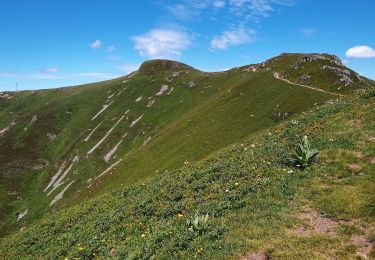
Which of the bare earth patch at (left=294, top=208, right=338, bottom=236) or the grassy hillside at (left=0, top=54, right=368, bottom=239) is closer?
the bare earth patch at (left=294, top=208, right=338, bottom=236)

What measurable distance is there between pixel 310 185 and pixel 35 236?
2514 cm

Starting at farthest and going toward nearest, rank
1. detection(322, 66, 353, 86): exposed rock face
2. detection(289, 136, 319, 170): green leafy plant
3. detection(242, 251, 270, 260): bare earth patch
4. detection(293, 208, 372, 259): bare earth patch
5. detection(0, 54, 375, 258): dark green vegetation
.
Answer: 1. detection(322, 66, 353, 86): exposed rock face
2. detection(289, 136, 319, 170): green leafy plant
3. detection(0, 54, 375, 258): dark green vegetation
4. detection(242, 251, 270, 260): bare earth patch
5. detection(293, 208, 372, 259): bare earth patch

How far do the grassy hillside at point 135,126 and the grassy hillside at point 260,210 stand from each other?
15808mm

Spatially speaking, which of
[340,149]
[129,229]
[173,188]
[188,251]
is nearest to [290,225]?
[188,251]

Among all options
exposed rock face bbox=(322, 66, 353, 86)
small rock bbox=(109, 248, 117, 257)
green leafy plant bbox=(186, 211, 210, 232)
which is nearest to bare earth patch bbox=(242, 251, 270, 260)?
green leafy plant bbox=(186, 211, 210, 232)

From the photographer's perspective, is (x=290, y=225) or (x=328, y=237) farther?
(x=290, y=225)

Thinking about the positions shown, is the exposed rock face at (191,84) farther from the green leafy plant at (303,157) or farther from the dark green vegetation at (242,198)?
the green leafy plant at (303,157)

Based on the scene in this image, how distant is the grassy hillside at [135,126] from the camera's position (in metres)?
71.2

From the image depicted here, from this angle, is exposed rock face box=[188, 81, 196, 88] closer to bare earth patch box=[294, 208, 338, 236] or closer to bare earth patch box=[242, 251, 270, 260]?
bare earth patch box=[294, 208, 338, 236]

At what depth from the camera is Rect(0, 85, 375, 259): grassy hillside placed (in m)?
14.6

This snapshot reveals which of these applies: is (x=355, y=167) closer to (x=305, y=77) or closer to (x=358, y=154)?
(x=358, y=154)

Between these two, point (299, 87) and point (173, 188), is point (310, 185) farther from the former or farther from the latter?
point (299, 87)

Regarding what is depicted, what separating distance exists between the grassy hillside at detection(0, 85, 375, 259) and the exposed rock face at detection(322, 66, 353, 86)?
5137 centimetres

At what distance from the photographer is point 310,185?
61.7ft
